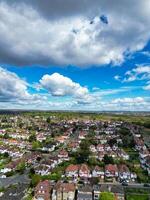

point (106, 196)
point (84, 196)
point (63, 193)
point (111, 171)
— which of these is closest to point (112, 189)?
point (84, 196)

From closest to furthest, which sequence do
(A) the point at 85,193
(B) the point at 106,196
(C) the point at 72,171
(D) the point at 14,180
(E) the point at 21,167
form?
(B) the point at 106,196
(A) the point at 85,193
(D) the point at 14,180
(C) the point at 72,171
(E) the point at 21,167

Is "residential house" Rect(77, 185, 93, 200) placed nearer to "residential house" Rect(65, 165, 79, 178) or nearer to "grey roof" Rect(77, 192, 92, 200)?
"grey roof" Rect(77, 192, 92, 200)

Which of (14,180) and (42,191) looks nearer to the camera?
(42,191)

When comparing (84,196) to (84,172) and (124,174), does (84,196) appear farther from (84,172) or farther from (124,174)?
(124,174)

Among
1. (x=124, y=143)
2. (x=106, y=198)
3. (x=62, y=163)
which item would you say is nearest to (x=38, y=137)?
(x=124, y=143)

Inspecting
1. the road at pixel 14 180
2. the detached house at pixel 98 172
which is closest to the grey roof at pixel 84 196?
the road at pixel 14 180

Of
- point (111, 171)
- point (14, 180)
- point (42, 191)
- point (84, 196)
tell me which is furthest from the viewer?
point (111, 171)

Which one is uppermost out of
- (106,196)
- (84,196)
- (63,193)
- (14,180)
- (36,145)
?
(36,145)

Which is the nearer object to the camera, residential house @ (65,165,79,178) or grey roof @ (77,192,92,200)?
grey roof @ (77,192,92,200)

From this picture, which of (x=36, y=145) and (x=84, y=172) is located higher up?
(x=36, y=145)

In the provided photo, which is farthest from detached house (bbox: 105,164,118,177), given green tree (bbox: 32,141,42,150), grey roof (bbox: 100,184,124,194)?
green tree (bbox: 32,141,42,150)

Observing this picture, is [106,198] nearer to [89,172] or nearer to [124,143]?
[89,172]
